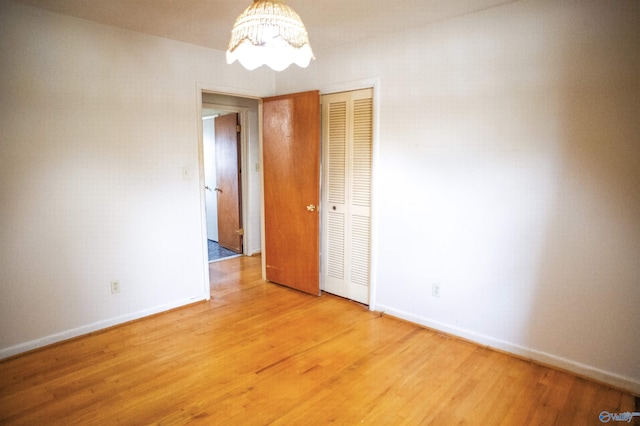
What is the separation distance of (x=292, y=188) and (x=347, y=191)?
62 centimetres

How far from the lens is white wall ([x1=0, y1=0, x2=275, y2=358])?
2.47 metres

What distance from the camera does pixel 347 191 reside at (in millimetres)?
3441

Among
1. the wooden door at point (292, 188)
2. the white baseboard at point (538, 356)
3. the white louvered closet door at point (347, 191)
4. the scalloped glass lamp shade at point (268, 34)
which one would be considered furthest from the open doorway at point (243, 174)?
the scalloped glass lamp shade at point (268, 34)

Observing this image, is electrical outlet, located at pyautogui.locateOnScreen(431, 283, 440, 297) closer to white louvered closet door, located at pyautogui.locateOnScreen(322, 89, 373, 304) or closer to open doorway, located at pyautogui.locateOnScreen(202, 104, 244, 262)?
white louvered closet door, located at pyautogui.locateOnScreen(322, 89, 373, 304)

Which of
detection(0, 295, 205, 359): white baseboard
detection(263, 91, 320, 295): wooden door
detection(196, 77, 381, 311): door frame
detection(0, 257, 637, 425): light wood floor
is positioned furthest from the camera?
detection(263, 91, 320, 295): wooden door

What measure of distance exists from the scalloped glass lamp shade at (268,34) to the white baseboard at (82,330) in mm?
2504

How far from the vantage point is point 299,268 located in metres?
3.76

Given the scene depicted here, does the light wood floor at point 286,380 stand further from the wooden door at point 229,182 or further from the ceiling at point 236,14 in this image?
the ceiling at point 236,14

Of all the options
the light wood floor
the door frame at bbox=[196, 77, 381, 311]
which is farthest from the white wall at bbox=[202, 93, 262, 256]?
the light wood floor

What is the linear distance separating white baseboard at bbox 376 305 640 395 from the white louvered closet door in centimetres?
65

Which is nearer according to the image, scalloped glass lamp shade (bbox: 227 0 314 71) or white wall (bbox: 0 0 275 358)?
scalloped glass lamp shade (bbox: 227 0 314 71)

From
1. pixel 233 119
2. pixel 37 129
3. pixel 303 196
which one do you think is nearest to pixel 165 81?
pixel 37 129

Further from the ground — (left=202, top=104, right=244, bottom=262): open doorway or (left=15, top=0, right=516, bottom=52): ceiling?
(left=15, top=0, right=516, bottom=52): ceiling

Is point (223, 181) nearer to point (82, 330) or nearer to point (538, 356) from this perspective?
point (82, 330)
